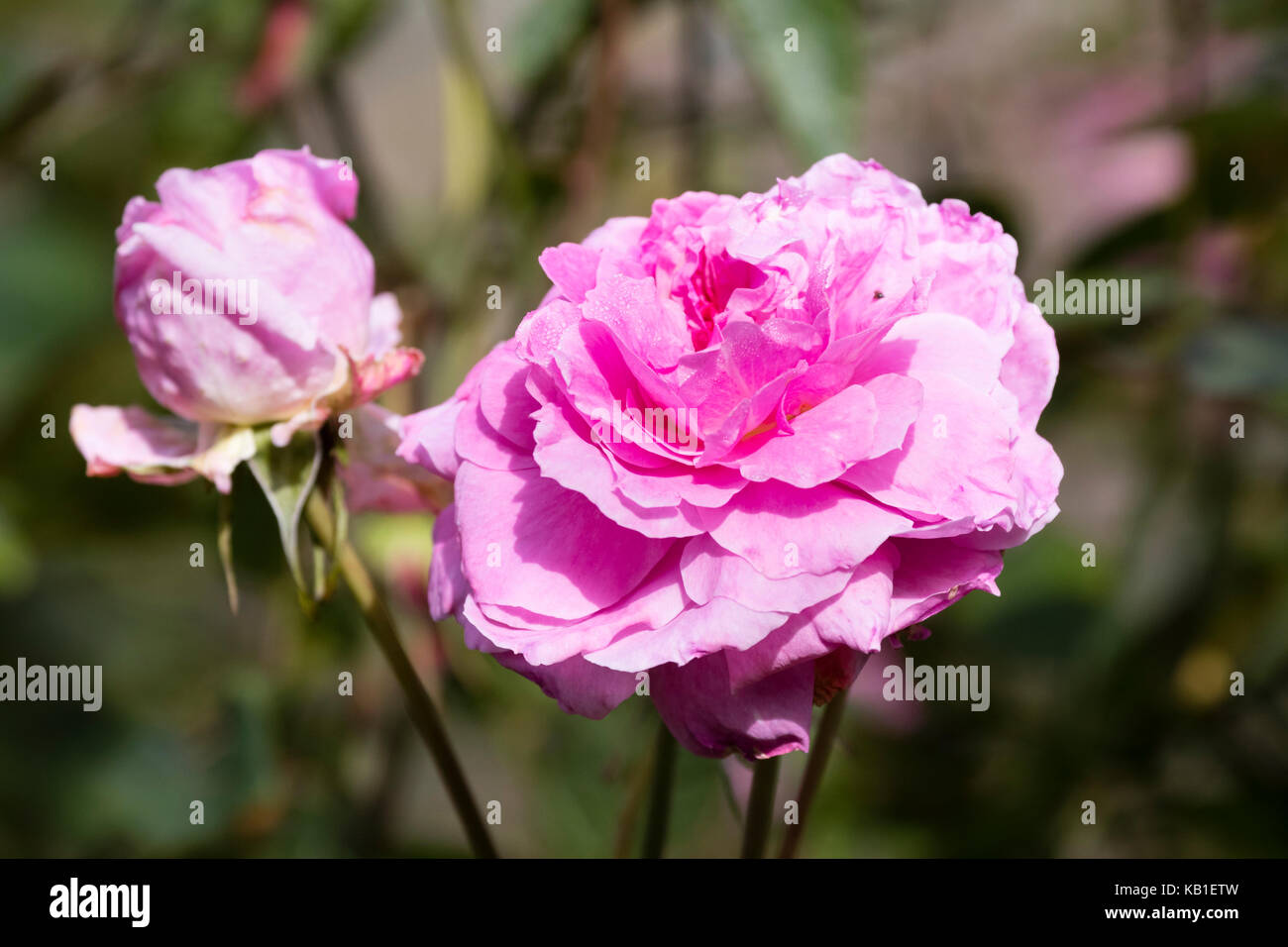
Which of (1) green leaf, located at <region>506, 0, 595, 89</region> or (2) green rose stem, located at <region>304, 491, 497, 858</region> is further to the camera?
(1) green leaf, located at <region>506, 0, 595, 89</region>

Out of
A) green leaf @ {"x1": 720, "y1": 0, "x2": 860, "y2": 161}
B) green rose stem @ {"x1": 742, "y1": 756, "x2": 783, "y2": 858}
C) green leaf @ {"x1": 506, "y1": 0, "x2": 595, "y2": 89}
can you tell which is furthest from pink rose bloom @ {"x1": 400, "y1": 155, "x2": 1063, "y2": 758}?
green leaf @ {"x1": 506, "y1": 0, "x2": 595, "y2": 89}

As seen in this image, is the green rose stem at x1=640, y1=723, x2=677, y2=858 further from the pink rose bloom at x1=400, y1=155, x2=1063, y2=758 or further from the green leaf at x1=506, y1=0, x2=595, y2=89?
the green leaf at x1=506, y1=0, x2=595, y2=89

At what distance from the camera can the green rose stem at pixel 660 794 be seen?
1.23 feet

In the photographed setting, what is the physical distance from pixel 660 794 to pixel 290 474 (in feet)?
0.53

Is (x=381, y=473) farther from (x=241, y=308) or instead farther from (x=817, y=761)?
(x=817, y=761)

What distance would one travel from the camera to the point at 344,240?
1.23 ft

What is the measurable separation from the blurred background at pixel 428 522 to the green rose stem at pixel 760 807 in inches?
5.2

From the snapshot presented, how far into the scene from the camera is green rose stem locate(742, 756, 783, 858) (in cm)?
34

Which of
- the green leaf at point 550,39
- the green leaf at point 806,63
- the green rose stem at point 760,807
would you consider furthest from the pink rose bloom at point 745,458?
the green leaf at point 550,39

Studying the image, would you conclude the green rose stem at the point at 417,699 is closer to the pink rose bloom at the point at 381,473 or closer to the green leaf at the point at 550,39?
the pink rose bloom at the point at 381,473

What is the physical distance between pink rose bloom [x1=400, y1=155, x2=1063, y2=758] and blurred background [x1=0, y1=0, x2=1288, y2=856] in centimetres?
18
